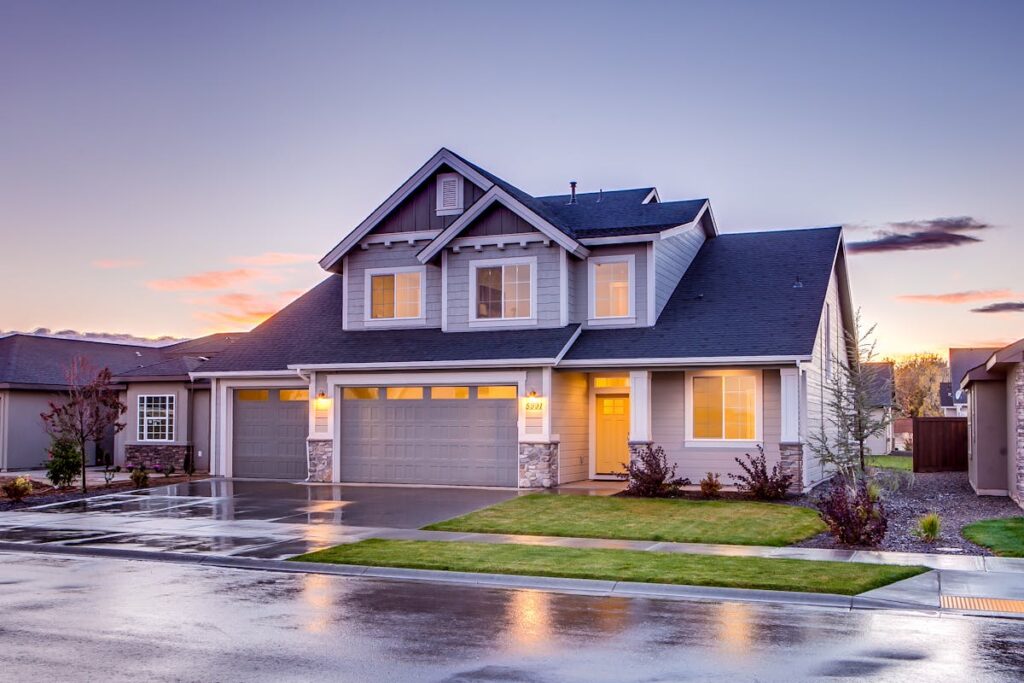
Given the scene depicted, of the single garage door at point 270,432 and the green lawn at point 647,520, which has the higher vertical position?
the single garage door at point 270,432

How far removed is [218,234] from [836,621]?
81.6 ft

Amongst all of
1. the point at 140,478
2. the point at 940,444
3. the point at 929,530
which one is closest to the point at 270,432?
the point at 140,478

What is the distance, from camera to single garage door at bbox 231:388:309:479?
2692 centimetres

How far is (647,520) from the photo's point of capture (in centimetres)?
1739

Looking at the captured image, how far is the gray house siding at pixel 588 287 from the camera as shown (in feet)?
80.3

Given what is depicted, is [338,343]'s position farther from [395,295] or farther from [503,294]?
[503,294]

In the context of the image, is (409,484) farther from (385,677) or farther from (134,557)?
(385,677)

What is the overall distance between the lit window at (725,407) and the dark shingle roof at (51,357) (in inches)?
861

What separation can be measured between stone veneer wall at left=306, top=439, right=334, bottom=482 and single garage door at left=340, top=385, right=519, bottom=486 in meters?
0.34

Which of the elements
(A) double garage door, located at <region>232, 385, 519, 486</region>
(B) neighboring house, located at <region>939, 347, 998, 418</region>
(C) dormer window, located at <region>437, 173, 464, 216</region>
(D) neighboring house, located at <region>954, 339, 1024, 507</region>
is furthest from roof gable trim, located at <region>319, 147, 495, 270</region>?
(B) neighboring house, located at <region>939, 347, 998, 418</region>

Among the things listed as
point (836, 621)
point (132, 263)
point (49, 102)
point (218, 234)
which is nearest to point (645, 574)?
point (836, 621)

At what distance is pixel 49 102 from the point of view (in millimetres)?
23922

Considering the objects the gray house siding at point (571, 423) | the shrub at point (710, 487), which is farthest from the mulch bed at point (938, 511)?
the gray house siding at point (571, 423)

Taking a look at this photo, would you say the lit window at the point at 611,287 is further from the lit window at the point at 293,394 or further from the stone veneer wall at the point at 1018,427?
the stone veneer wall at the point at 1018,427
